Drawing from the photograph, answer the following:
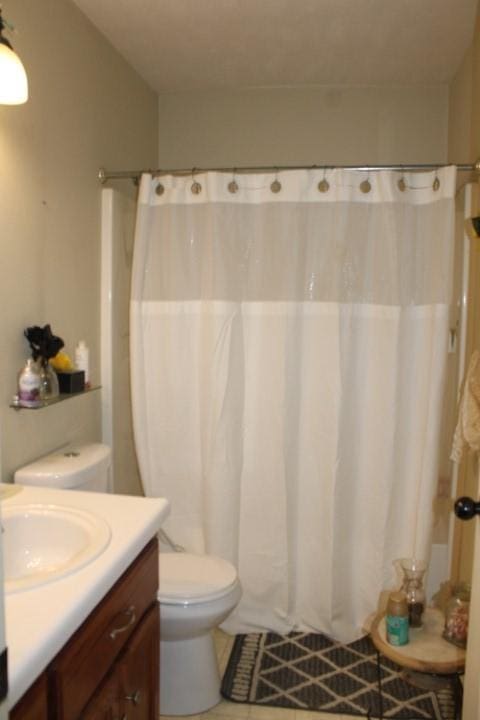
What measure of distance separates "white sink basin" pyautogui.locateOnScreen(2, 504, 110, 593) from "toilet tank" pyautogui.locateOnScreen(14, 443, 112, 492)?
0.90 feet

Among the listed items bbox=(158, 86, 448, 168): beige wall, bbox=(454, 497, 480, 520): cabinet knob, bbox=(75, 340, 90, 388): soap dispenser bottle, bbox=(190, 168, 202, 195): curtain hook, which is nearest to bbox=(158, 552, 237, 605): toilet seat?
bbox=(75, 340, 90, 388): soap dispenser bottle

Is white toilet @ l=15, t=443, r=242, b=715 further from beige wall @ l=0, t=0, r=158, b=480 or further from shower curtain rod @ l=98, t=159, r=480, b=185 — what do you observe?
shower curtain rod @ l=98, t=159, r=480, b=185

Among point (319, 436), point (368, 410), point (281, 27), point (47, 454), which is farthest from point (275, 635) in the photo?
point (281, 27)

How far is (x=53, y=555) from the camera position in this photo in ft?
4.39

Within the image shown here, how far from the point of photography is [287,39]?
2236mm

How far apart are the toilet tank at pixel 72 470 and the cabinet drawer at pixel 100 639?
435mm

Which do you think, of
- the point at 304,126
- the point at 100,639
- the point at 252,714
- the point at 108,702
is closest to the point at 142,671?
the point at 108,702

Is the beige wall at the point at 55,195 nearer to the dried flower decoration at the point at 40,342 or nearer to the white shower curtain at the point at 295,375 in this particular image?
the dried flower decoration at the point at 40,342

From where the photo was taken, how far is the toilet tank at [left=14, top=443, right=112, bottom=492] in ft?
5.44

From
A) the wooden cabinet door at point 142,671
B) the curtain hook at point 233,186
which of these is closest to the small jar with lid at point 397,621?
the wooden cabinet door at point 142,671

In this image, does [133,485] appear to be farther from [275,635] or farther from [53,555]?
[53,555]

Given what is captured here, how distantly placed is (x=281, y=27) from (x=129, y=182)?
2.89ft

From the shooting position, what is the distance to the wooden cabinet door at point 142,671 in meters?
1.25

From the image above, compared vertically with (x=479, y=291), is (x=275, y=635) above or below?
below
